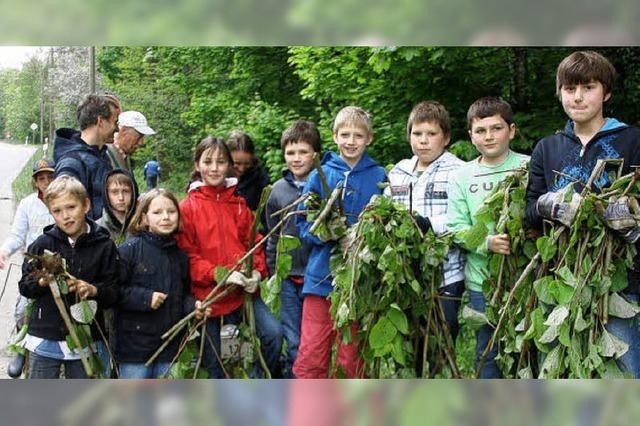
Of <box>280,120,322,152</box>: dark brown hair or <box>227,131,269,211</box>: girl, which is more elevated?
<box>280,120,322,152</box>: dark brown hair

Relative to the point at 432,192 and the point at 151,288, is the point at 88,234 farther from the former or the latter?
the point at 432,192

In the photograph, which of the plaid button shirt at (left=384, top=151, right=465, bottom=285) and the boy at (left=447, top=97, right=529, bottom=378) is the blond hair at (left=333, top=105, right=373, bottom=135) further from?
the boy at (left=447, top=97, right=529, bottom=378)

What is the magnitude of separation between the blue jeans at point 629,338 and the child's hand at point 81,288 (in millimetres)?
1966

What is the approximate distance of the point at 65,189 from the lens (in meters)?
3.76

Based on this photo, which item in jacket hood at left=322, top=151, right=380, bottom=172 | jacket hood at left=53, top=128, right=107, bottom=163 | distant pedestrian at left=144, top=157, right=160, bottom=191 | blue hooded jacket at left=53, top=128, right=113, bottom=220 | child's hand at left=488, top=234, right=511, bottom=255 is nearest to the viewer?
child's hand at left=488, top=234, right=511, bottom=255

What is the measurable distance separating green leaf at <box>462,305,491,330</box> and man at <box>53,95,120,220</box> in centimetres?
159

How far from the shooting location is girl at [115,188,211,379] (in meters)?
3.85

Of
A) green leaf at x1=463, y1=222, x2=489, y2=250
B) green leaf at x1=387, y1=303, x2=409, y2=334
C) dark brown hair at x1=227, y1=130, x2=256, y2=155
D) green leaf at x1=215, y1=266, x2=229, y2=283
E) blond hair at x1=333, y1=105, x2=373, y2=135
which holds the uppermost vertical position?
blond hair at x1=333, y1=105, x2=373, y2=135

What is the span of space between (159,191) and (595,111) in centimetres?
173

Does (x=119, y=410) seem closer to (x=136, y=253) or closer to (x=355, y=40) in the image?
(x=136, y=253)

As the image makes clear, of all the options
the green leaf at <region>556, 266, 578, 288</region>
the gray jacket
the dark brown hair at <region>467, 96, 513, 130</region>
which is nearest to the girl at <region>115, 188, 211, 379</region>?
the gray jacket

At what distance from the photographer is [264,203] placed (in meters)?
3.92

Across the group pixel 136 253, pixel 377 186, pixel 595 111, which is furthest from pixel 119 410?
pixel 595 111

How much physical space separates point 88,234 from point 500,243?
161 centimetres
